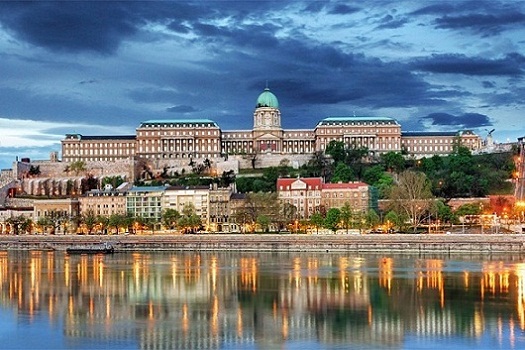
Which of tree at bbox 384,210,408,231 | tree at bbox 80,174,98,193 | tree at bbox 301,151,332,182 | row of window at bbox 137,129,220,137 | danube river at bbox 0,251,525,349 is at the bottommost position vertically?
danube river at bbox 0,251,525,349

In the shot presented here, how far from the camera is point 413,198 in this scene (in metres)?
79.4

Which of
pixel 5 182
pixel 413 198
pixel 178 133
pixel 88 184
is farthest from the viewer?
pixel 178 133

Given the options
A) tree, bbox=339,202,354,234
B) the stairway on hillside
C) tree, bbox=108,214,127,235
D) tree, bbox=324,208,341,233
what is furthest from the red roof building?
the stairway on hillside

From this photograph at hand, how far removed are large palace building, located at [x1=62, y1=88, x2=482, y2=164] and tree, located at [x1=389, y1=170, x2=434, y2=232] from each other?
35.7 m

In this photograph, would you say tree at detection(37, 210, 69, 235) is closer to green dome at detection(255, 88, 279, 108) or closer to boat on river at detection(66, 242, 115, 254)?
boat on river at detection(66, 242, 115, 254)

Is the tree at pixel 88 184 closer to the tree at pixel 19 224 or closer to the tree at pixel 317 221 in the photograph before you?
the tree at pixel 19 224

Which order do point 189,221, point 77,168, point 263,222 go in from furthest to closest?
1. point 77,168
2. point 189,221
3. point 263,222

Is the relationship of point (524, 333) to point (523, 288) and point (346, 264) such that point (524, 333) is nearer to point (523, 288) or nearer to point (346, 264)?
point (523, 288)

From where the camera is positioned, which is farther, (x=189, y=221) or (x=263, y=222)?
(x=189, y=221)

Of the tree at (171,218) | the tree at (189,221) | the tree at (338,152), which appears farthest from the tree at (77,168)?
the tree at (189,221)

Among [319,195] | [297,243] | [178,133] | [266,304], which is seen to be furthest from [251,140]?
[266,304]

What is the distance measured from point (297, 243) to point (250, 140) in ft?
186

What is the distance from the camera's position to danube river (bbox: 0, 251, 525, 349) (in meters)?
28.5

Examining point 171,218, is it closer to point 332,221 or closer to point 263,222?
point 263,222
